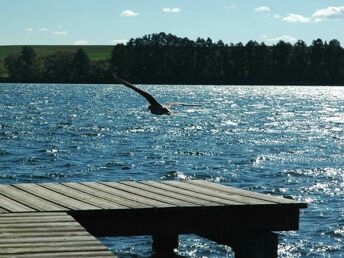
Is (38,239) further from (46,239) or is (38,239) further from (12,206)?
(12,206)

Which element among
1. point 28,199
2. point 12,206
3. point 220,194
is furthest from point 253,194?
point 12,206

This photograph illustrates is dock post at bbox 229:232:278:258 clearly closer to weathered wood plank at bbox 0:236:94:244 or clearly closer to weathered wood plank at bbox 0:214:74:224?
weathered wood plank at bbox 0:214:74:224

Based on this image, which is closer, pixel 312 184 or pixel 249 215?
pixel 249 215

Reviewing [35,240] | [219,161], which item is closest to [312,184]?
[219,161]

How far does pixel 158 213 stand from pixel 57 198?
146 centimetres

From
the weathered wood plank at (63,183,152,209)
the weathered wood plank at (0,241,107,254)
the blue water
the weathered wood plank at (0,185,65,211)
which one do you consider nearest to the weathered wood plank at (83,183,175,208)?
the weathered wood plank at (63,183,152,209)

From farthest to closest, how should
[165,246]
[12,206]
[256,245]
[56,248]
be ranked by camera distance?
[165,246] → [256,245] → [12,206] → [56,248]

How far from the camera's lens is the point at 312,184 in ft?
98.7

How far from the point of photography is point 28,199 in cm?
1055

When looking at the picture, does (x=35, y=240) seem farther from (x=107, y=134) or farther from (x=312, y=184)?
(x=107, y=134)

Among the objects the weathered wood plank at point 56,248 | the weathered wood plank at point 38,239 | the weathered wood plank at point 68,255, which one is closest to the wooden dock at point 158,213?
the weathered wood plank at point 38,239

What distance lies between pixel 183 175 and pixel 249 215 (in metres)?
22.7

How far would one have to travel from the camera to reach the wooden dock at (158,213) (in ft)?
31.9

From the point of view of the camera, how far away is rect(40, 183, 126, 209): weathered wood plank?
10172mm
